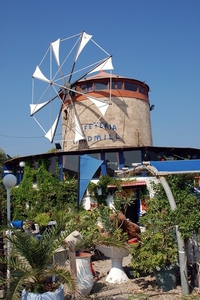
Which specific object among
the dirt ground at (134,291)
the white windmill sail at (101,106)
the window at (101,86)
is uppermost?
the window at (101,86)

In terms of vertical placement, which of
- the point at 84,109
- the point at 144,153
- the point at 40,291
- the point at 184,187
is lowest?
the point at 40,291

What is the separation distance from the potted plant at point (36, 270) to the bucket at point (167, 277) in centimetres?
224

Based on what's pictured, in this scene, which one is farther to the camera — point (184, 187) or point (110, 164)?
point (110, 164)

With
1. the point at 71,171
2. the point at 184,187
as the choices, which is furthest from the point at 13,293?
the point at 71,171

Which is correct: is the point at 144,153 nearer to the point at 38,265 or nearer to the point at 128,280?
the point at 128,280

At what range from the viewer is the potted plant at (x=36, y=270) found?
4.95 m

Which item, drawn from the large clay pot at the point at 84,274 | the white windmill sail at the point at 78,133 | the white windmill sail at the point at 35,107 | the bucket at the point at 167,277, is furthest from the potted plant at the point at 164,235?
the white windmill sail at the point at 35,107

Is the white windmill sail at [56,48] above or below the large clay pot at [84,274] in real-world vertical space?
above

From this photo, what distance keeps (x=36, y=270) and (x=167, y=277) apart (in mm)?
2839

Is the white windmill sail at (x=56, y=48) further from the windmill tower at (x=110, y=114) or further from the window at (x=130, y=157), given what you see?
the window at (x=130, y=157)

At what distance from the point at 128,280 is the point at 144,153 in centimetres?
1077

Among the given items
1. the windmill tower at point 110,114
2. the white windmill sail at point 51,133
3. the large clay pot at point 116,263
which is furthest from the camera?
the white windmill sail at point 51,133

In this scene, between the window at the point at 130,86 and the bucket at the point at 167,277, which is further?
the window at the point at 130,86

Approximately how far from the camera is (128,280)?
23.5 ft
